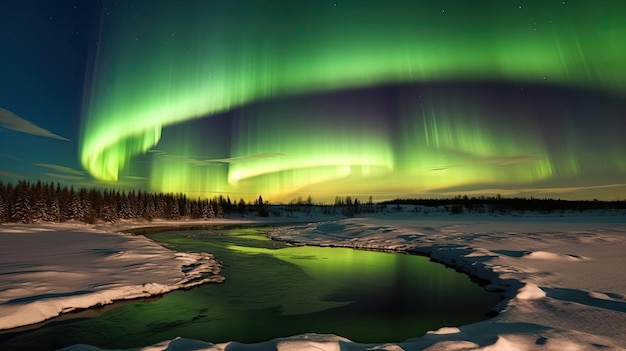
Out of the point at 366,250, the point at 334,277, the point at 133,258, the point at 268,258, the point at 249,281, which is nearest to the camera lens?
the point at 249,281

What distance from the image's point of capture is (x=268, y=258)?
99.1 feet

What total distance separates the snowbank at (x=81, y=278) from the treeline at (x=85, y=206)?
210ft

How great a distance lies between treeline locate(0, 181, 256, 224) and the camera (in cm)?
7875

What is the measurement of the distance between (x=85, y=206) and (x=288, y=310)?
316ft

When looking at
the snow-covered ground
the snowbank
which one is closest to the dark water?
the snowbank

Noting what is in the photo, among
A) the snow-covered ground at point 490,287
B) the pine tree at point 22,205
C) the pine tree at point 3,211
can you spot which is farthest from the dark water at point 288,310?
the pine tree at point 22,205

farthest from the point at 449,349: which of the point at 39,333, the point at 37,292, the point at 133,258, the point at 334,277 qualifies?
the point at 133,258

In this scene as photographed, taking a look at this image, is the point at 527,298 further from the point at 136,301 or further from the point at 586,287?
the point at 136,301

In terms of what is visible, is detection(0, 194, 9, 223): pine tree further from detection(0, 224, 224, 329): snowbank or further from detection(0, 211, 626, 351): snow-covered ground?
detection(0, 211, 626, 351): snow-covered ground

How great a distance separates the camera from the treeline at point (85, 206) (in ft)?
258

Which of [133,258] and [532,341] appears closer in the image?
[532,341]

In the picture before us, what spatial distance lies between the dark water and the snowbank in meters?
0.99

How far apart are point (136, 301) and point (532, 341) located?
14399 millimetres

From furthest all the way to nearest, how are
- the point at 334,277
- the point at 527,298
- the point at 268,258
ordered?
the point at 268,258 → the point at 334,277 → the point at 527,298
